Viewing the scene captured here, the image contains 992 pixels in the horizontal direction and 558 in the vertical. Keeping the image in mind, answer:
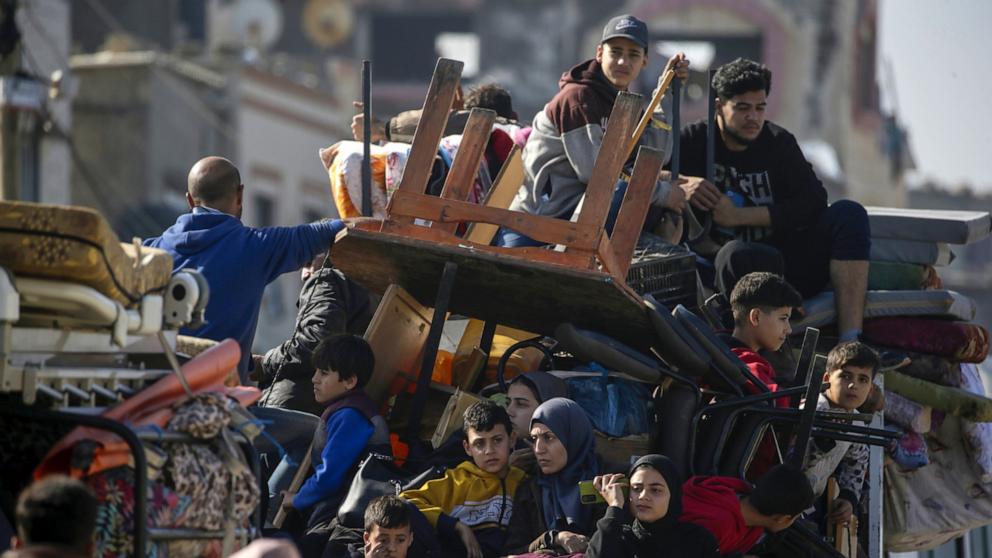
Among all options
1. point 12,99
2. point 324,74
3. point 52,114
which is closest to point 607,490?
point 12,99

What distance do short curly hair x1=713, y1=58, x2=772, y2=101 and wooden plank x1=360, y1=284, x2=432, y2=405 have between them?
2.01 m

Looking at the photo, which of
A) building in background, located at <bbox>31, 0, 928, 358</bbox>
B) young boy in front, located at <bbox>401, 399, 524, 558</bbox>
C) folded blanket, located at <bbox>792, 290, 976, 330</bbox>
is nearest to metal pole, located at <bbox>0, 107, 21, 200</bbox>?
building in background, located at <bbox>31, 0, 928, 358</bbox>

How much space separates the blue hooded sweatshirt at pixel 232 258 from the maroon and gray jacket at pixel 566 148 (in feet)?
5.55

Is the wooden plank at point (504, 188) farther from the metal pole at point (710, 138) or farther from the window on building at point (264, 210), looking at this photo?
the window on building at point (264, 210)

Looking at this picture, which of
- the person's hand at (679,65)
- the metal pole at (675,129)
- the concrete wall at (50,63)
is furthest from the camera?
the concrete wall at (50,63)

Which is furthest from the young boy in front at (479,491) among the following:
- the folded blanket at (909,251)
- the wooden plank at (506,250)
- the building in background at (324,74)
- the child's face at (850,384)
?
the building in background at (324,74)

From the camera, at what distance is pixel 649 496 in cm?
684

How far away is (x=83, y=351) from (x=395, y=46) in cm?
4945

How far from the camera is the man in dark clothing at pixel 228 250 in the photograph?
286 inches

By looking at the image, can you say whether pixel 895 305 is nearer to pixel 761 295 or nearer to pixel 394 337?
pixel 761 295

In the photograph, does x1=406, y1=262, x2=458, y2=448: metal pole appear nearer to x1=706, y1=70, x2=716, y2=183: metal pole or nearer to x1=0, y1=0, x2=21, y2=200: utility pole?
x1=706, y1=70, x2=716, y2=183: metal pole

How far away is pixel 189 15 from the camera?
42.8 meters

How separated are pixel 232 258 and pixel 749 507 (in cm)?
199

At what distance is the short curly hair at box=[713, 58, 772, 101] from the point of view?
9508mm
